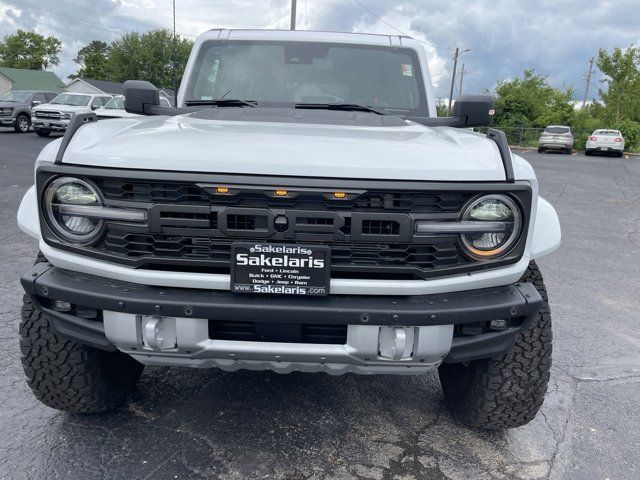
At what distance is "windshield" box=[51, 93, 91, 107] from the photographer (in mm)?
20955

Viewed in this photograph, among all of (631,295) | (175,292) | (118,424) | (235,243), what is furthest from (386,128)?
(631,295)

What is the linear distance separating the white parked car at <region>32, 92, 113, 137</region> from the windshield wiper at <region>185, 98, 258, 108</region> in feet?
57.9

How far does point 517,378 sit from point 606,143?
29812 millimetres

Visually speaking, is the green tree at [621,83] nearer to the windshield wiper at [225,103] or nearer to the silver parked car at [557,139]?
the silver parked car at [557,139]

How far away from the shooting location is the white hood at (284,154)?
2033 millimetres

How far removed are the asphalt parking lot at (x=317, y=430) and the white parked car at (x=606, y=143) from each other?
28.0 metres

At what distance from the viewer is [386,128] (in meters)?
2.75

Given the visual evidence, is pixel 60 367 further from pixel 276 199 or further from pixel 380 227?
pixel 380 227

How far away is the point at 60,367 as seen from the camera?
8.19ft

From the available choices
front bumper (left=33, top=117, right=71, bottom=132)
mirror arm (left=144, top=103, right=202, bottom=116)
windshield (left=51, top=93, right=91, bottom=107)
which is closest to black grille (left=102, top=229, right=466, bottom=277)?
mirror arm (left=144, top=103, right=202, bottom=116)

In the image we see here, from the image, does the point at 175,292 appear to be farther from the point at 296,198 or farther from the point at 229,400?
the point at 229,400

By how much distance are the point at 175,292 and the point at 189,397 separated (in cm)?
112

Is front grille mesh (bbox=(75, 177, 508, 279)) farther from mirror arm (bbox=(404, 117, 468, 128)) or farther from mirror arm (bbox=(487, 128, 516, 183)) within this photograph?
mirror arm (bbox=(404, 117, 468, 128))

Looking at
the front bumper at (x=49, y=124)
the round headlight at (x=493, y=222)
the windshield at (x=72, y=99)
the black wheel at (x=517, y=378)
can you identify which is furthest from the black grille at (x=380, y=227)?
the windshield at (x=72, y=99)
